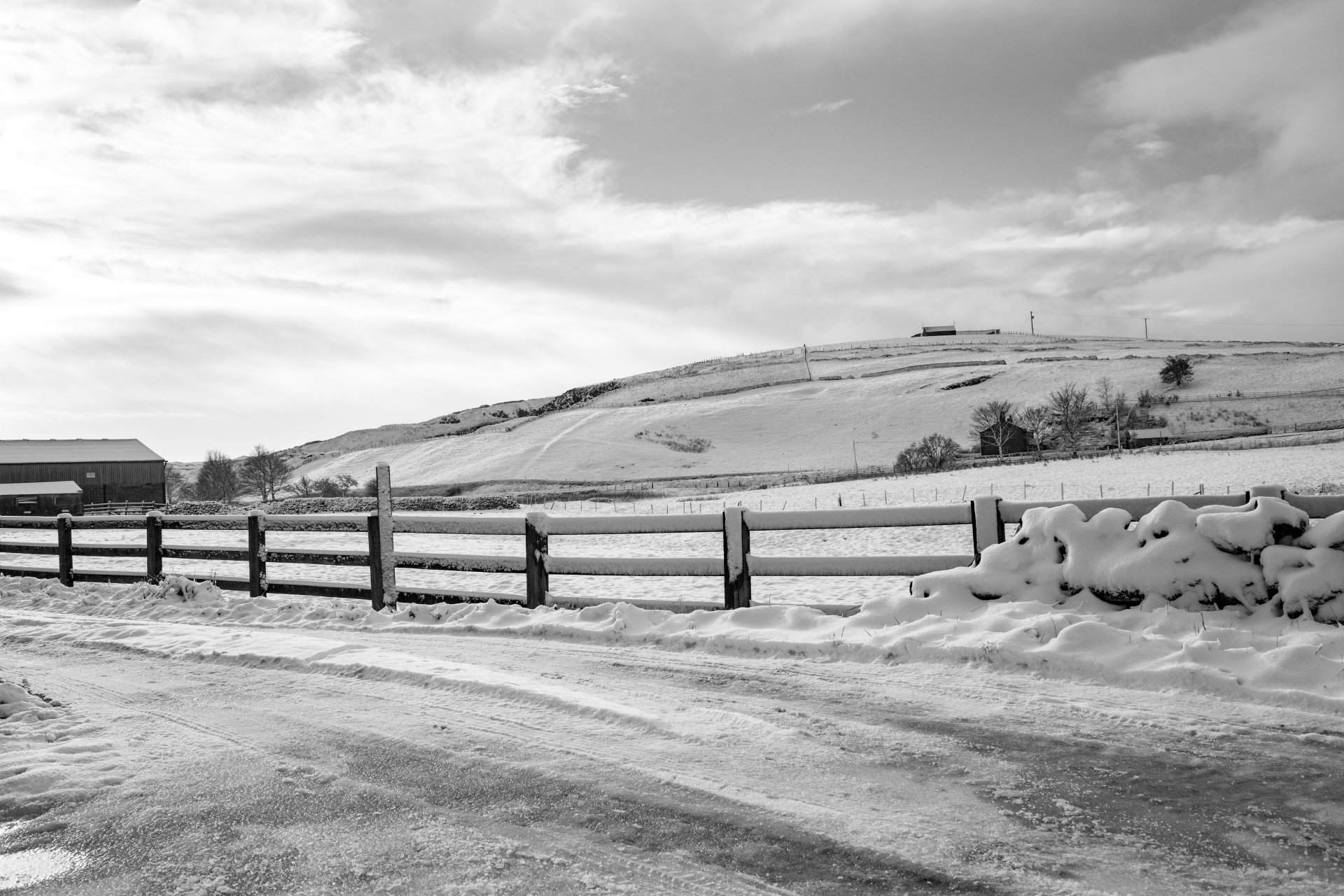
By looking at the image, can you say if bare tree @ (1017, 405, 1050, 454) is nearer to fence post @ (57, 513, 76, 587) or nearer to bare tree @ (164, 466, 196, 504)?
fence post @ (57, 513, 76, 587)

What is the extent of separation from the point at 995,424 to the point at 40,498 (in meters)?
61.0

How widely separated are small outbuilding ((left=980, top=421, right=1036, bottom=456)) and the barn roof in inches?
2387

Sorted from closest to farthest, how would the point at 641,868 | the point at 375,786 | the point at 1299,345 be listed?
the point at 641,868
the point at 375,786
the point at 1299,345

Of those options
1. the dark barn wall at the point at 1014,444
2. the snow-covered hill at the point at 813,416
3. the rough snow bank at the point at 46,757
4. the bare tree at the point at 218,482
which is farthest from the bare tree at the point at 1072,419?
the bare tree at the point at 218,482

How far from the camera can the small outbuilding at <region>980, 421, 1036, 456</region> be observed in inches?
2403

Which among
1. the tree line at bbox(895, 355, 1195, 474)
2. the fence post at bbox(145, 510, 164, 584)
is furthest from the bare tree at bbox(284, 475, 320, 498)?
the fence post at bbox(145, 510, 164, 584)

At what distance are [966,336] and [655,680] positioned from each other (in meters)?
136

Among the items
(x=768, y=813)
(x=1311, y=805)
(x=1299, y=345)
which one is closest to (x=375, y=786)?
(x=768, y=813)

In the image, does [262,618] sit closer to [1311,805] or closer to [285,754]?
[285,754]

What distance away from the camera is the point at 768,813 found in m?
3.73

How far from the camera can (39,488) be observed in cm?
6122

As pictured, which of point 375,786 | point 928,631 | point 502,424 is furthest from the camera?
point 502,424

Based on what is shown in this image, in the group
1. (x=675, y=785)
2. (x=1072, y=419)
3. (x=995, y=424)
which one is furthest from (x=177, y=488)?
(x=675, y=785)

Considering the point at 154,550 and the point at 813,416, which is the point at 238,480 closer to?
the point at 813,416
